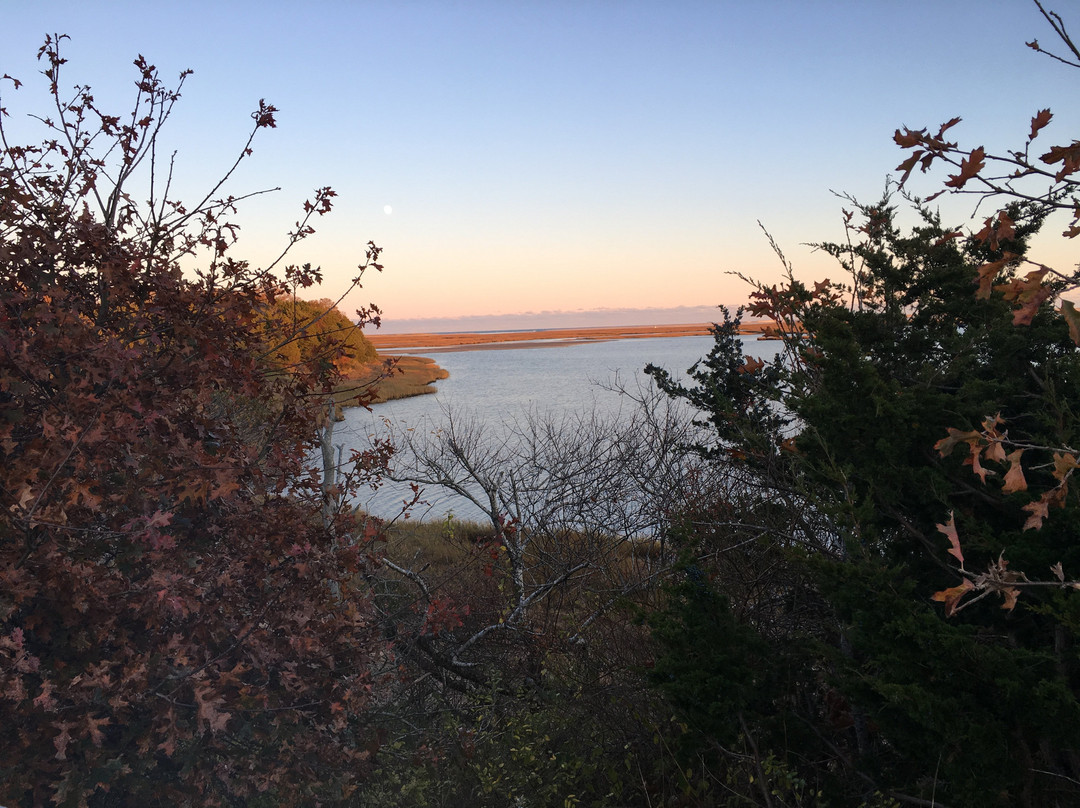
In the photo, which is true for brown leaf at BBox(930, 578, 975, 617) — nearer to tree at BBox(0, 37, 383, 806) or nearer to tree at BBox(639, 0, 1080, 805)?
tree at BBox(639, 0, 1080, 805)

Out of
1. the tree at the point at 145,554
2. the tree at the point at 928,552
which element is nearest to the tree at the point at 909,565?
the tree at the point at 928,552

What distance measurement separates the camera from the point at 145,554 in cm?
345

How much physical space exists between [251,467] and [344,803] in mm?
2217

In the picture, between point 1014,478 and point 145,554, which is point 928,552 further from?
point 145,554

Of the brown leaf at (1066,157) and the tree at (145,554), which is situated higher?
the brown leaf at (1066,157)

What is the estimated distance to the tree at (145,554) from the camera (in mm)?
3188

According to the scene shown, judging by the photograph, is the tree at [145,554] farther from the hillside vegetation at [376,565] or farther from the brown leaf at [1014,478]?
the brown leaf at [1014,478]

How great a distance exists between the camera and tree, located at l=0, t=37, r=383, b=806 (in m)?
3.19

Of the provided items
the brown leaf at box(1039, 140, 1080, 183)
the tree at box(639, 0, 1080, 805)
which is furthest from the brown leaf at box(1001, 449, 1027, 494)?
the brown leaf at box(1039, 140, 1080, 183)

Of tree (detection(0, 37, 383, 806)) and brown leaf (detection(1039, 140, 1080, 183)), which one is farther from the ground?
brown leaf (detection(1039, 140, 1080, 183))

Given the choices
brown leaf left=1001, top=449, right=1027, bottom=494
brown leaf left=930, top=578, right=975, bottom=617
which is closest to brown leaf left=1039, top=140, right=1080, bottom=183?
brown leaf left=1001, top=449, right=1027, bottom=494

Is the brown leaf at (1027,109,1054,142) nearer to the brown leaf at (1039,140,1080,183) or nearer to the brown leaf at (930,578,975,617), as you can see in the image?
the brown leaf at (1039,140,1080,183)

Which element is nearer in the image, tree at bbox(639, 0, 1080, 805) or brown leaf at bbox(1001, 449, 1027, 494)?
brown leaf at bbox(1001, 449, 1027, 494)

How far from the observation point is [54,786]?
309 centimetres
